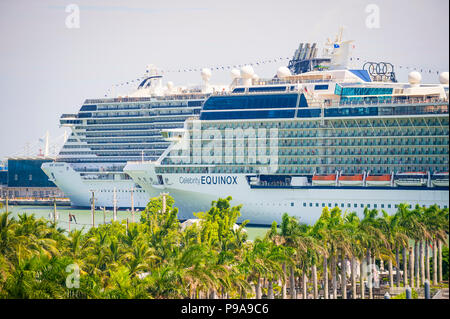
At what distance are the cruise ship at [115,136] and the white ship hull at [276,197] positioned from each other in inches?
458

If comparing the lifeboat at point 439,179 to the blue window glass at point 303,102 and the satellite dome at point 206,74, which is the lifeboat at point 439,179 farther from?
the satellite dome at point 206,74

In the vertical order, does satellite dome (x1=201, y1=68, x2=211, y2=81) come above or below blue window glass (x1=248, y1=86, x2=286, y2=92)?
above

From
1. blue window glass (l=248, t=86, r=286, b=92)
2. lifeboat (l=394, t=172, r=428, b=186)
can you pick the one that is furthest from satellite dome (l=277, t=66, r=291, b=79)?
lifeboat (l=394, t=172, r=428, b=186)

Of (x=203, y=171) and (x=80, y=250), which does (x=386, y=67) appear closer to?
(x=203, y=171)

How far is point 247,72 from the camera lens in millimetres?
69438

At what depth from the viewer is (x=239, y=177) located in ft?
211

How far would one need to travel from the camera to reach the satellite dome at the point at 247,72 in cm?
Answer: 6950

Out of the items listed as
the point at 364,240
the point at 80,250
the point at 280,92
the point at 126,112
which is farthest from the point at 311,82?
the point at 80,250

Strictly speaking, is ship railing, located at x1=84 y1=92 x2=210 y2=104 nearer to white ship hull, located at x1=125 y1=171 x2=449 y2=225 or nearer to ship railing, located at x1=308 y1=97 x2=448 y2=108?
white ship hull, located at x1=125 y1=171 x2=449 y2=225

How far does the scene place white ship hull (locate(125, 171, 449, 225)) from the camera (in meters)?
58.8

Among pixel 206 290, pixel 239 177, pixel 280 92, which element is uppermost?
pixel 280 92

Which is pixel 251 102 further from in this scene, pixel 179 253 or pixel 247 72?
pixel 179 253

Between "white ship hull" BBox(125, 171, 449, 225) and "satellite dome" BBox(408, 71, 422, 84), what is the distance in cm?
1067
